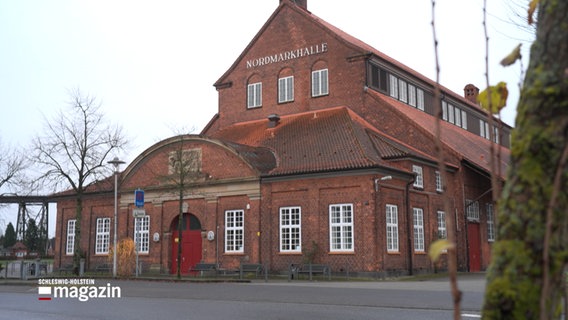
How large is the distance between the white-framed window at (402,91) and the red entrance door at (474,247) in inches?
353

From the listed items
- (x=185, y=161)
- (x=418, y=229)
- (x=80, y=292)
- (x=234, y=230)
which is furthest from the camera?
(x=234, y=230)

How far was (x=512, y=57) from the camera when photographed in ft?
8.37

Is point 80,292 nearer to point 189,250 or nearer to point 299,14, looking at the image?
point 189,250

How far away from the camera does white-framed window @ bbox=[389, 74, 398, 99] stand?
36356mm

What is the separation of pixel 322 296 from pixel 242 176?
14401 mm

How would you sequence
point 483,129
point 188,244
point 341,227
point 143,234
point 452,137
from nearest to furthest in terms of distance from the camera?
point 341,227, point 188,244, point 143,234, point 452,137, point 483,129

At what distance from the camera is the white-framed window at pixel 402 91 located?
123ft

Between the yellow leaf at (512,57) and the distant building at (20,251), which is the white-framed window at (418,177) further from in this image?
the distant building at (20,251)

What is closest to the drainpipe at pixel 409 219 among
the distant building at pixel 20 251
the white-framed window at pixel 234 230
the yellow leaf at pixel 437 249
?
the white-framed window at pixel 234 230

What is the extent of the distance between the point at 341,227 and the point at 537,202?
84.2 ft

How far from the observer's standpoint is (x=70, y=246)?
1496 inches

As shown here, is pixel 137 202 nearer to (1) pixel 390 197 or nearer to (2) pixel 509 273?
(1) pixel 390 197

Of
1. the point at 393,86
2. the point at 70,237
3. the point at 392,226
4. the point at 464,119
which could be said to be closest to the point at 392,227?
the point at 392,226

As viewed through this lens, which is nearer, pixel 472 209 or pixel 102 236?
pixel 472 209
